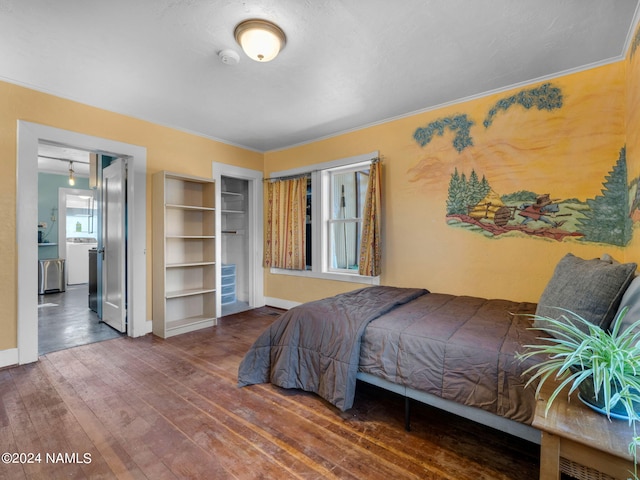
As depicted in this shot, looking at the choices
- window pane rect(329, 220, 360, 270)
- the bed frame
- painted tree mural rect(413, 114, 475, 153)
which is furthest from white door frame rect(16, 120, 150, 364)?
painted tree mural rect(413, 114, 475, 153)

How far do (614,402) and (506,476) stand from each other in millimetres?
884

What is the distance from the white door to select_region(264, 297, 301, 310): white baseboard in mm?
2017

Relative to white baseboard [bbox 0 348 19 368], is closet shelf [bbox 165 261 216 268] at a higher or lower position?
higher

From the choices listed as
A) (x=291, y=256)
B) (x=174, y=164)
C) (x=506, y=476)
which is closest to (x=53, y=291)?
(x=174, y=164)

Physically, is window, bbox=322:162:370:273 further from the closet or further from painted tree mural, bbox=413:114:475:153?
the closet

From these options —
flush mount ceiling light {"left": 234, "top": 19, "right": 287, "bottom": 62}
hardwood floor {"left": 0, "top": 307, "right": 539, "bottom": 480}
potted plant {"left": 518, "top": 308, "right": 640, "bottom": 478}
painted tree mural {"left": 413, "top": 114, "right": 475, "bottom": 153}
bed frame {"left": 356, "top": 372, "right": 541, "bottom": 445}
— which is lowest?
hardwood floor {"left": 0, "top": 307, "right": 539, "bottom": 480}

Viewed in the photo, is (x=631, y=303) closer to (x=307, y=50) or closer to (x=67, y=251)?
(x=307, y=50)

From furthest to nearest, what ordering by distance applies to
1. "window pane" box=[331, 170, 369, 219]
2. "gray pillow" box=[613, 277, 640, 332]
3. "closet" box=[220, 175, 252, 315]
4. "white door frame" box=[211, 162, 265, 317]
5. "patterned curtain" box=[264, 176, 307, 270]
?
"closet" box=[220, 175, 252, 315] < "white door frame" box=[211, 162, 265, 317] < "patterned curtain" box=[264, 176, 307, 270] < "window pane" box=[331, 170, 369, 219] < "gray pillow" box=[613, 277, 640, 332]

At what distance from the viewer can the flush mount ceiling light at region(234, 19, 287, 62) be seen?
1.92 meters

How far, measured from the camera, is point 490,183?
2834 millimetres

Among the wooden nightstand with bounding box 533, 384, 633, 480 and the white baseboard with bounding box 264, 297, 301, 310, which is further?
the white baseboard with bounding box 264, 297, 301, 310

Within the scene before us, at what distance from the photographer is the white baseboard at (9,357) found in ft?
8.48

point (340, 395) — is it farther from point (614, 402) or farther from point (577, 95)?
point (577, 95)

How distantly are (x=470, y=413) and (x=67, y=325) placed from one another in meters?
4.72
